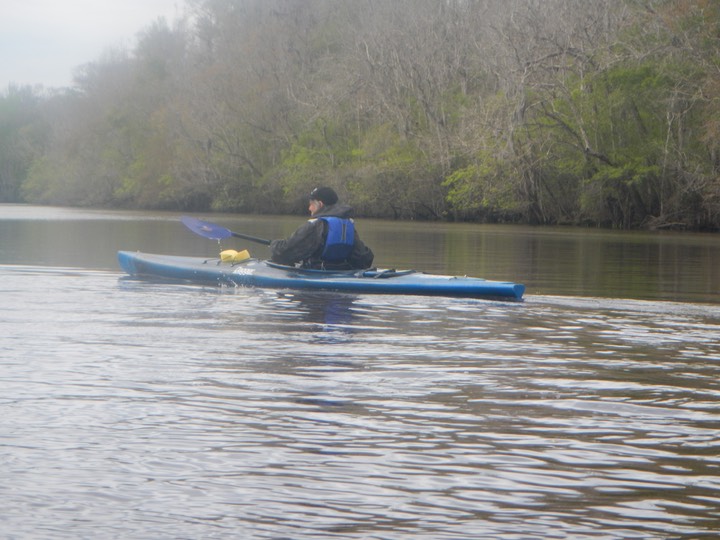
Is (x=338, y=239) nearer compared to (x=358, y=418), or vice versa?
(x=358, y=418)

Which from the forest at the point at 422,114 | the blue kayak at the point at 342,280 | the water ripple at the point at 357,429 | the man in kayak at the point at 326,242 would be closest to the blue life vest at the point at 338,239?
the man in kayak at the point at 326,242

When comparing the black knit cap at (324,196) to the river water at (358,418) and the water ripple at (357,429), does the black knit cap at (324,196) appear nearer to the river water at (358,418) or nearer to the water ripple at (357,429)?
the river water at (358,418)

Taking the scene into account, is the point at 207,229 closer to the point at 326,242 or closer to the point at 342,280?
the point at 326,242

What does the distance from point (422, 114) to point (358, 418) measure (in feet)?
128

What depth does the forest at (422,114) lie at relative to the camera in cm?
3388

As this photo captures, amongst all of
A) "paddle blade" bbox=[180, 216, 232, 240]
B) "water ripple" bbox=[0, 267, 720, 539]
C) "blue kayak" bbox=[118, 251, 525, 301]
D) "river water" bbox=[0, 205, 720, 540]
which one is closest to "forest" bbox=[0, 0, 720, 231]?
"paddle blade" bbox=[180, 216, 232, 240]

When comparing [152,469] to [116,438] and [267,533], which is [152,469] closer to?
[116,438]

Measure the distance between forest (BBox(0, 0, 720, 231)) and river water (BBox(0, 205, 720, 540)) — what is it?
22.9 m

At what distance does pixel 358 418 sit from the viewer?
5.46m

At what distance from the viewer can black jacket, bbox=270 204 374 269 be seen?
1173cm

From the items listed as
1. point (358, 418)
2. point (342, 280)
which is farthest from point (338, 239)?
point (358, 418)

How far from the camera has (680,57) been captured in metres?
32.4

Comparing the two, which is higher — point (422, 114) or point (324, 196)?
point (422, 114)

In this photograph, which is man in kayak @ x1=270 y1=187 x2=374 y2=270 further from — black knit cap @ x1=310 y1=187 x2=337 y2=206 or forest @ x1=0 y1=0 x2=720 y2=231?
forest @ x1=0 y1=0 x2=720 y2=231
